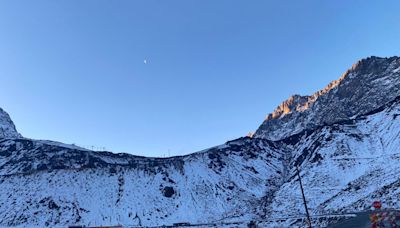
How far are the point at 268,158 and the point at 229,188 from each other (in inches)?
971

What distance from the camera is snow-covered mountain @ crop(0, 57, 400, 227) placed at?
81.4m

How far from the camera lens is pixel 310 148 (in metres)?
115

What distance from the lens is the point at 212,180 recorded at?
110 m

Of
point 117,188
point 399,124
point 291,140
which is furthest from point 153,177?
point 399,124

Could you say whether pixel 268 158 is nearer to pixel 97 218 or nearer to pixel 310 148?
pixel 310 148

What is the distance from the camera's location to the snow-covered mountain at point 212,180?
81438mm

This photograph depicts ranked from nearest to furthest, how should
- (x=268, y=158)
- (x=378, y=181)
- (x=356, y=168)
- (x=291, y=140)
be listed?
(x=378, y=181)
(x=356, y=168)
(x=268, y=158)
(x=291, y=140)

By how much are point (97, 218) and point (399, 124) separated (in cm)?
8443

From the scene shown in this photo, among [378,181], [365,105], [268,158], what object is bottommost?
[378,181]

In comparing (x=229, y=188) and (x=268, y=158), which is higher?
(x=268, y=158)

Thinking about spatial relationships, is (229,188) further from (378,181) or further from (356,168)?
(378,181)

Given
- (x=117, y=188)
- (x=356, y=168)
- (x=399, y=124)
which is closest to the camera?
(x=356, y=168)

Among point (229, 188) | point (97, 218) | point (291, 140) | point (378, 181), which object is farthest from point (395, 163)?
point (97, 218)

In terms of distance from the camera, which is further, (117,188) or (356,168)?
(117,188)
